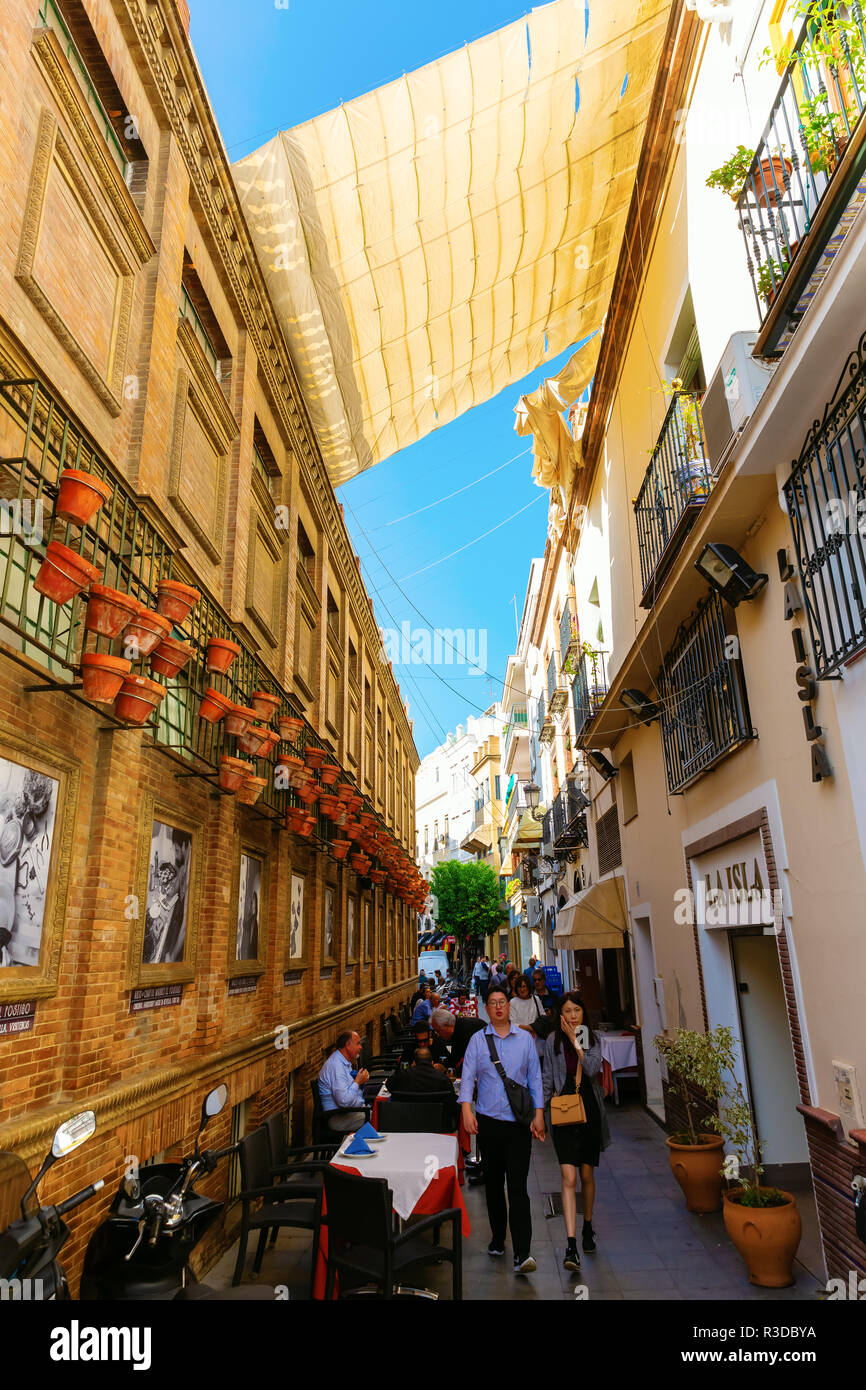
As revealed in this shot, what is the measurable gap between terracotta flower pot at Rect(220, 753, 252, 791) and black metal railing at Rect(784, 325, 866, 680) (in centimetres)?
428

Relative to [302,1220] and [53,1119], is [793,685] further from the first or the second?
[53,1119]

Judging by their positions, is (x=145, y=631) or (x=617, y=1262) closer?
(x=145, y=631)

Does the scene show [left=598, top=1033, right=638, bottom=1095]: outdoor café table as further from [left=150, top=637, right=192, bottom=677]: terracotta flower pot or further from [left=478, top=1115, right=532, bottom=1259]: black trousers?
[left=150, top=637, right=192, bottom=677]: terracotta flower pot

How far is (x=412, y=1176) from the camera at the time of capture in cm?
526

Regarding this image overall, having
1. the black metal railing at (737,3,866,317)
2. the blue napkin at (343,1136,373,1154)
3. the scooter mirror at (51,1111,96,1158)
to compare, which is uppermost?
the black metal railing at (737,3,866,317)

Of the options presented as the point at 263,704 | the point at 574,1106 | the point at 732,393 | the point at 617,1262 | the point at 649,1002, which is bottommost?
the point at 617,1262

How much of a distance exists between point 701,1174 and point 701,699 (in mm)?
3983

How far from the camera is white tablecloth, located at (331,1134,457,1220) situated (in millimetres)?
5234

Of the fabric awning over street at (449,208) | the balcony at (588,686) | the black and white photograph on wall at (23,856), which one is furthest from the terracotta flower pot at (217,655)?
the balcony at (588,686)

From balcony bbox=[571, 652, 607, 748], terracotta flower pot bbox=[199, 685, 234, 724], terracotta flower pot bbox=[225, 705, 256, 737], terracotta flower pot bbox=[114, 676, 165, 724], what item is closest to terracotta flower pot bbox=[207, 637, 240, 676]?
terracotta flower pot bbox=[199, 685, 234, 724]

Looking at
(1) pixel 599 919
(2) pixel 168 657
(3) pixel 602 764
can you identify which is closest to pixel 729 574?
(2) pixel 168 657

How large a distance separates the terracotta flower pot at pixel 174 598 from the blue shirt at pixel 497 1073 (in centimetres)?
Result: 365

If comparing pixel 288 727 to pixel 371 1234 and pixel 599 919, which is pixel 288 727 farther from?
pixel 599 919

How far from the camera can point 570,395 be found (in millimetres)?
15266
